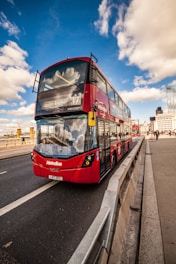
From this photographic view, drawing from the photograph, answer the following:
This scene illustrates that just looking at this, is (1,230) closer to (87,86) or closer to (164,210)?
(164,210)

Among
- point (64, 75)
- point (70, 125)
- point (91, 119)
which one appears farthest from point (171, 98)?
point (70, 125)

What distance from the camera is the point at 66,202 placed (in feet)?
11.6

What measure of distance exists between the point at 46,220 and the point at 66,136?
7.10 ft

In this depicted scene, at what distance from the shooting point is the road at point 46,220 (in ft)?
6.79

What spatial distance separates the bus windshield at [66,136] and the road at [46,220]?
123 centimetres

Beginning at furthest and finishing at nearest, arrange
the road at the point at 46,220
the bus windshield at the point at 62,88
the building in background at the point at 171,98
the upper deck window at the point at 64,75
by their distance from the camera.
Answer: the building in background at the point at 171,98
the upper deck window at the point at 64,75
the bus windshield at the point at 62,88
the road at the point at 46,220

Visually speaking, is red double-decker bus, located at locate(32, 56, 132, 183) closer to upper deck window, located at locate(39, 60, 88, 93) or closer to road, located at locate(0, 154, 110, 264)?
upper deck window, located at locate(39, 60, 88, 93)

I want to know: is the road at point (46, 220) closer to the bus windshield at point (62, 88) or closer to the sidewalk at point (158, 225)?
the sidewalk at point (158, 225)

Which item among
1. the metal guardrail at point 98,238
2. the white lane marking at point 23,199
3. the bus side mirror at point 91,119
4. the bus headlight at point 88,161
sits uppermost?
the bus side mirror at point 91,119

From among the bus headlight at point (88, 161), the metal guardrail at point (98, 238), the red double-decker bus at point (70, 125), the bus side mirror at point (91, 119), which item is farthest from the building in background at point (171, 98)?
the metal guardrail at point (98, 238)

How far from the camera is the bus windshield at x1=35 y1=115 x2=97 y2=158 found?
3945 millimetres

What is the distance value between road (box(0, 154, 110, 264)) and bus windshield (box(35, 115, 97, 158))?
1.23 m

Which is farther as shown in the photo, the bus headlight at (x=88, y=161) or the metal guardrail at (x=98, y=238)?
the bus headlight at (x=88, y=161)

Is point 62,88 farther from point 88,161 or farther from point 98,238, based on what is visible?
point 98,238
